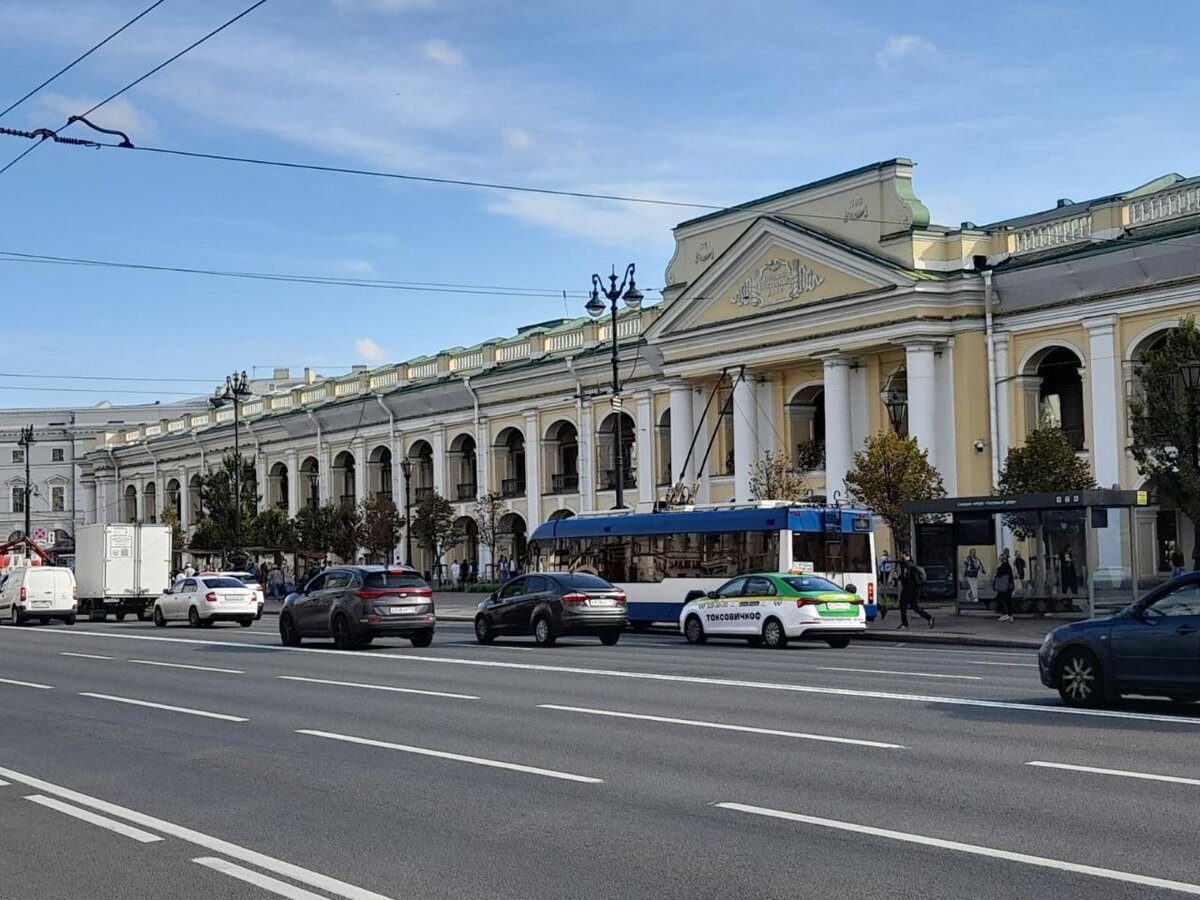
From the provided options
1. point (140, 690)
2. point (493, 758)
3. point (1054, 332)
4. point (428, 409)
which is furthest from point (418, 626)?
point (428, 409)

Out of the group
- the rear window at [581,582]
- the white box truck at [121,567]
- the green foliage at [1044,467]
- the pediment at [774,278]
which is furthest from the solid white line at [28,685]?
the pediment at [774,278]

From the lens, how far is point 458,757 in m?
13.6

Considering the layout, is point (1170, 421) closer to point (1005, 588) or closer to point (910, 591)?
point (1005, 588)

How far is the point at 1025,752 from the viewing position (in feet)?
43.3

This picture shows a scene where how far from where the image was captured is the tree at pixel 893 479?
41.9 meters

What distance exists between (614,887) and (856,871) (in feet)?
4.37

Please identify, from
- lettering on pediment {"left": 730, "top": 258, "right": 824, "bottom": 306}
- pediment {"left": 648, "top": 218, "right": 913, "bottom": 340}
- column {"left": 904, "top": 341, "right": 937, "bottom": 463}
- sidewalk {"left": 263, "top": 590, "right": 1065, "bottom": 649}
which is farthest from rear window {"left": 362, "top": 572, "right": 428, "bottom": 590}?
lettering on pediment {"left": 730, "top": 258, "right": 824, "bottom": 306}

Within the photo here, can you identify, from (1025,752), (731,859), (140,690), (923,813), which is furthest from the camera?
(140,690)

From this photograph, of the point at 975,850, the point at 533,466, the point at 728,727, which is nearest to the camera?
the point at 975,850

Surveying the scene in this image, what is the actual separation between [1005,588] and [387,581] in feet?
46.5

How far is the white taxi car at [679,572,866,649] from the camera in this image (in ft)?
98.8

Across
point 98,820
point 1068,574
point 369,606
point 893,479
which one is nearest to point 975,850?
point 98,820

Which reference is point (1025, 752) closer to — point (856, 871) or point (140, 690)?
point (856, 871)

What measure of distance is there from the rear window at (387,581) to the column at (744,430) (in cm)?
2631
